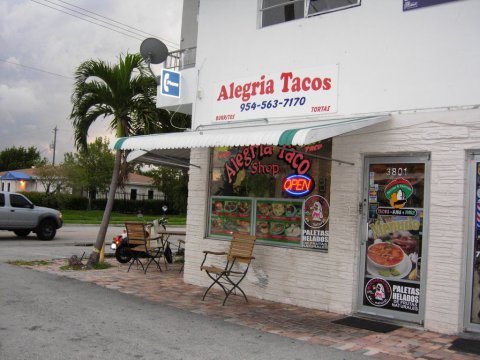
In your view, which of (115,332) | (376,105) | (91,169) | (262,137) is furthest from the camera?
(91,169)

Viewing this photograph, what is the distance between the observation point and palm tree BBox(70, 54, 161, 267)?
1086 cm

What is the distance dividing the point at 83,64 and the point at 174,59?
198 centimetres

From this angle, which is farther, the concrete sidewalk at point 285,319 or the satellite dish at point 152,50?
the satellite dish at point 152,50

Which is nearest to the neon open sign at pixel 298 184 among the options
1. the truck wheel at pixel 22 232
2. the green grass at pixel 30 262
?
the green grass at pixel 30 262

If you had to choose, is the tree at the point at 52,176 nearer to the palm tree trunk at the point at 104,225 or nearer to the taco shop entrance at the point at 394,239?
the palm tree trunk at the point at 104,225

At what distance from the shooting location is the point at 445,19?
21.6 feet

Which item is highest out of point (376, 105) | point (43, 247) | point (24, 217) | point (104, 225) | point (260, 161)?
point (376, 105)

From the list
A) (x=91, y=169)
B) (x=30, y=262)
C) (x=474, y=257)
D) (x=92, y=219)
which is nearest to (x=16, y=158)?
(x=91, y=169)

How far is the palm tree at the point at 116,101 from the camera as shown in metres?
10.9

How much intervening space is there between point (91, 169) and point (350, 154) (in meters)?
36.9

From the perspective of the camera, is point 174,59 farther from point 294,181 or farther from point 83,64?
point 294,181

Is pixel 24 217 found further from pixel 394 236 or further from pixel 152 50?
pixel 394 236

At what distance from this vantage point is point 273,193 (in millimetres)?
8406

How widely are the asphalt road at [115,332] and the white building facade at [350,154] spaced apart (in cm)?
180
